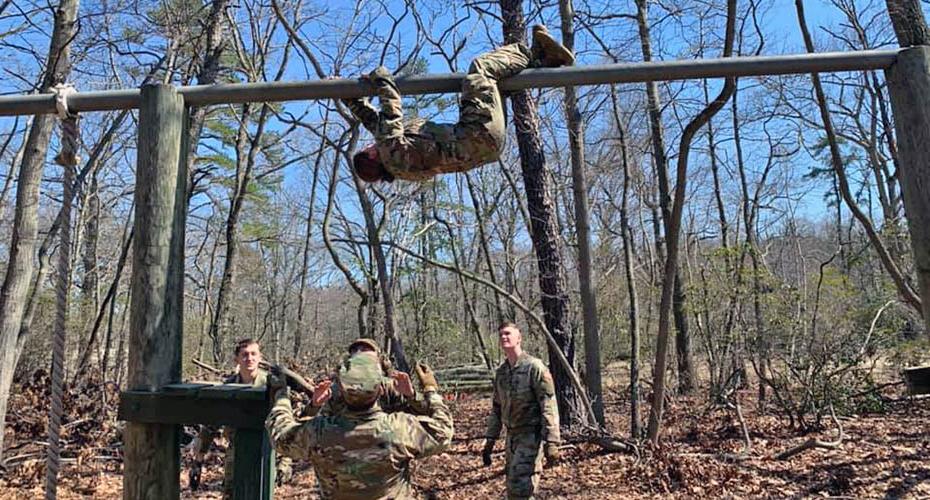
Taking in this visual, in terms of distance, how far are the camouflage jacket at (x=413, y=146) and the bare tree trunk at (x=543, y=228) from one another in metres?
5.43

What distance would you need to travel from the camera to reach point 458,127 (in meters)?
3.17

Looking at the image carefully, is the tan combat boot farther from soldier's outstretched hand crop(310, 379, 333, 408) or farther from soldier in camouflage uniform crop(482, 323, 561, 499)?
soldier in camouflage uniform crop(482, 323, 561, 499)

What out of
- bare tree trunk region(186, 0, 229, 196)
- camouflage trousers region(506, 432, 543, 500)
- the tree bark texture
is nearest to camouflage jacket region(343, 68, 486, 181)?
camouflage trousers region(506, 432, 543, 500)

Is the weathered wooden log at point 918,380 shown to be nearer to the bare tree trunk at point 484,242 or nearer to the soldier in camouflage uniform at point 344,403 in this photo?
the soldier in camouflage uniform at point 344,403

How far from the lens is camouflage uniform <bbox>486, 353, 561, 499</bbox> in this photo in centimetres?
536

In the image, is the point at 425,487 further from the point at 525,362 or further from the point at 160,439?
the point at 160,439

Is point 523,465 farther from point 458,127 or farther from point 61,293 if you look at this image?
point 61,293

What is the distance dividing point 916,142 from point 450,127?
2.22 metres

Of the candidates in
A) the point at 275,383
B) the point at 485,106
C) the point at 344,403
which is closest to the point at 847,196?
the point at 485,106

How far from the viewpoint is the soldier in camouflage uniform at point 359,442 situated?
10.1 feet

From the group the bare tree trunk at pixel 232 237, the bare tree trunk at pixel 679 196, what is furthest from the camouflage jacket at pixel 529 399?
the bare tree trunk at pixel 232 237

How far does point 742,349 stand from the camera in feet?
29.6

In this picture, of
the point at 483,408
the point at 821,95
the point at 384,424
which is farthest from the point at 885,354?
the point at 384,424

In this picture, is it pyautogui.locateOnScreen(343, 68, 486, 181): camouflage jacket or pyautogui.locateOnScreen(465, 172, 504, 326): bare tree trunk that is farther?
pyautogui.locateOnScreen(465, 172, 504, 326): bare tree trunk
